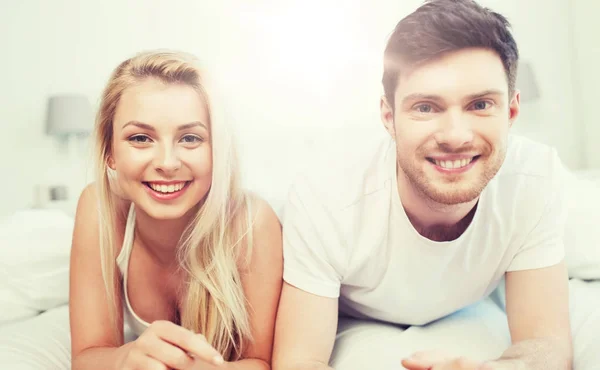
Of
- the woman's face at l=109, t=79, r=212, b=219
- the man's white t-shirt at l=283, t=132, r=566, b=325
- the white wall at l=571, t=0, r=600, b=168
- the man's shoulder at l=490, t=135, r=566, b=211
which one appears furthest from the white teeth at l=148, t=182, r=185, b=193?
the white wall at l=571, t=0, r=600, b=168

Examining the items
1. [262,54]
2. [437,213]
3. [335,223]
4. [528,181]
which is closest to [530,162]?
[528,181]

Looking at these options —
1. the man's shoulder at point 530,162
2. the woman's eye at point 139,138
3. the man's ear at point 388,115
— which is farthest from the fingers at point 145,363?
the man's shoulder at point 530,162

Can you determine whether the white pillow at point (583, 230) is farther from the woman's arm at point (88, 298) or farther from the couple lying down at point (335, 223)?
the woman's arm at point (88, 298)

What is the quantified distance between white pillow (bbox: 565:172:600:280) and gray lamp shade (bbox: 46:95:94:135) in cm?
78

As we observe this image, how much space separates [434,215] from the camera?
58cm

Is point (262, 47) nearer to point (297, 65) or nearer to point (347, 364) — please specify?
point (297, 65)

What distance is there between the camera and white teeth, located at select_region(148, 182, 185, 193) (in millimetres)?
537

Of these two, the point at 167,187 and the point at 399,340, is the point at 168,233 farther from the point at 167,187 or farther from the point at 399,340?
the point at 399,340

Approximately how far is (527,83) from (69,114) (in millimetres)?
691

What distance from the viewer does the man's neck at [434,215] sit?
574mm

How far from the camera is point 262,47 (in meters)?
0.72

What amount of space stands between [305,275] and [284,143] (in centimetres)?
25

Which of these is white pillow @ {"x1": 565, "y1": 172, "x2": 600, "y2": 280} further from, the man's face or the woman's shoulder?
the woman's shoulder

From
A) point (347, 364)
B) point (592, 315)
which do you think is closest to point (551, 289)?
point (592, 315)
